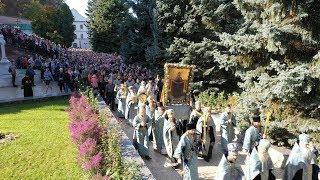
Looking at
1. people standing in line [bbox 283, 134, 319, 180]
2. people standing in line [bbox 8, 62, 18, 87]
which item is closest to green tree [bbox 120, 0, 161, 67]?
people standing in line [bbox 8, 62, 18, 87]

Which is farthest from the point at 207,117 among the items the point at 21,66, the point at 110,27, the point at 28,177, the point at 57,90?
the point at 110,27

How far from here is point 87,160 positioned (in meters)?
10.4

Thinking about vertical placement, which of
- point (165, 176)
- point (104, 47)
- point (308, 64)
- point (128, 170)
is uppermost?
point (104, 47)

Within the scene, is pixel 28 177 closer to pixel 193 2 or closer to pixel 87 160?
pixel 87 160

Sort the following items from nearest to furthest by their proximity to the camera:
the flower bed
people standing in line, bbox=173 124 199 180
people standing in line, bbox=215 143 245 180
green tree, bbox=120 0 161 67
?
people standing in line, bbox=215 143 245 180 → the flower bed → people standing in line, bbox=173 124 199 180 → green tree, bbox=120 0 161 67

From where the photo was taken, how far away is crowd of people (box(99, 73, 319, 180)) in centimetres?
945

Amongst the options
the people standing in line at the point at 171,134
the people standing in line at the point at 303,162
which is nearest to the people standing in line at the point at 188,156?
the people standing in line at the point at 303,162

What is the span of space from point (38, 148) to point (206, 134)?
5.29 metres

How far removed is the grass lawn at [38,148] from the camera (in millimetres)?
11453

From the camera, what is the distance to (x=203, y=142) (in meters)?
13.5

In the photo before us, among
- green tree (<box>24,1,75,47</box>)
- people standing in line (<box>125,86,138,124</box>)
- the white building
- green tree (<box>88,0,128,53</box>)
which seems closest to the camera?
people standing in line (<box>125,86,138,124</box>)

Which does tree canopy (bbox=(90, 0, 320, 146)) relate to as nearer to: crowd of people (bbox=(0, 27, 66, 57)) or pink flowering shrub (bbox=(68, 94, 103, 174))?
pink flowering shrub (bbox=(68, 94, 103, 174))

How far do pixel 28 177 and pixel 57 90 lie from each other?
1728 centimetres

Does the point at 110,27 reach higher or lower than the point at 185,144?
higher
